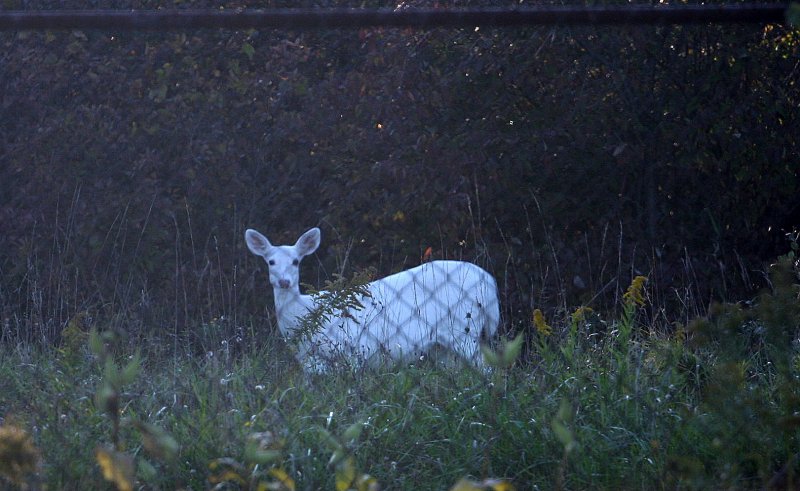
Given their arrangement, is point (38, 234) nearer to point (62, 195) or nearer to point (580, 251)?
point (62, 195)

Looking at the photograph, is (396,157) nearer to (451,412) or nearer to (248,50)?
(248,50)

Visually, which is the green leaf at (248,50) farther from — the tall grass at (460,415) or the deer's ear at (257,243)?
the tall grass at (460,415)

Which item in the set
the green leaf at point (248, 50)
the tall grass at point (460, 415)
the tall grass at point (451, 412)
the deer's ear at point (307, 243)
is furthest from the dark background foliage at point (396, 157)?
the tall grass at point (460, 415)

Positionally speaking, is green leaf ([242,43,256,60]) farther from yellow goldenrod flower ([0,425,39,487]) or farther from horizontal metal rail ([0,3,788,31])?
yellow goldenrod flower ([0,425,39,487])

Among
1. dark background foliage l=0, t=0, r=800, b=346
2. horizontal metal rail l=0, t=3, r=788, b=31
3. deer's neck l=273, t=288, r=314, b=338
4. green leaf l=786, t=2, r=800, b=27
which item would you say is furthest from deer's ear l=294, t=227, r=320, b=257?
green leaf l=786, t=2, r=800, b=27

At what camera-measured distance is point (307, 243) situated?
6406 mm

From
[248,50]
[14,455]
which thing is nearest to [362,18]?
[14,455]

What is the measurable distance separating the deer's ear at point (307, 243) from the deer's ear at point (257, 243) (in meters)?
0.18

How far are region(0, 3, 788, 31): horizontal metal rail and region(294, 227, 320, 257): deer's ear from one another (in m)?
3.79

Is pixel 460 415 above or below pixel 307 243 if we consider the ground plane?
above

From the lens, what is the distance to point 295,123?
22.5 ft

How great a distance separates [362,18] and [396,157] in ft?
13.4

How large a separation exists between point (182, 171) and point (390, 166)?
1.47 metres

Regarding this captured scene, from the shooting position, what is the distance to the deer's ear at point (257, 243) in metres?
6.28
